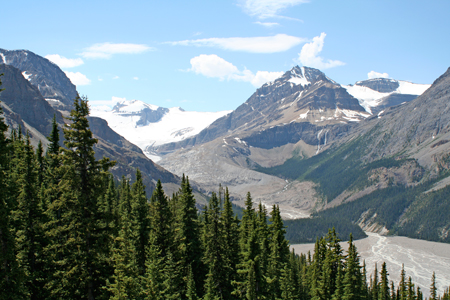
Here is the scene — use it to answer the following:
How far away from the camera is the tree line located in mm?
25672

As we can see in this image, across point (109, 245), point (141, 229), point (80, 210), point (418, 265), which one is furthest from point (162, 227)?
point (418, 265)

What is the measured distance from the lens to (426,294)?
133375mm

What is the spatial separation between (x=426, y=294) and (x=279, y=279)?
356 ft

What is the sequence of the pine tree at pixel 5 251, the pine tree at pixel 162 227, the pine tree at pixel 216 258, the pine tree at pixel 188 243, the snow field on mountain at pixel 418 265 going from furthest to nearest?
the snow field on mountain at pixel 418 265, the pine tree at pixel 188 243, the pine tree at pixel 216 258, the pine tree at pixel 162 227, the pine tree at pixel 5 251

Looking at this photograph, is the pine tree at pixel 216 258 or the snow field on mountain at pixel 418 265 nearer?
the pine tree at pixel 216 258

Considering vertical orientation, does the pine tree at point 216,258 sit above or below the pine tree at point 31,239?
below

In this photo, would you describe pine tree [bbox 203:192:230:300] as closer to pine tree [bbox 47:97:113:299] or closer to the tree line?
the tree line

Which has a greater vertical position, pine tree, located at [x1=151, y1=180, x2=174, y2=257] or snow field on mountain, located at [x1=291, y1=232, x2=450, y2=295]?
pine tree, located at [x1=151, y1=180, x2=174, y2=257]

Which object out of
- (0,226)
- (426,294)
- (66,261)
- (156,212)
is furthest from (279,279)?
(426,294)

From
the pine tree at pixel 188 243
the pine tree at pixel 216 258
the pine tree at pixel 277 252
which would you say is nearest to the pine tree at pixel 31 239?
the pine tree at pixel 188 243

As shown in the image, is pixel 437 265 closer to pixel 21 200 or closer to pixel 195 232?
pixel 195 232

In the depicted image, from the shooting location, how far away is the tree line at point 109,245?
84.2ft

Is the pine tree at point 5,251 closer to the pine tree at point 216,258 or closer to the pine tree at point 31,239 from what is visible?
the pine tree at point 31,239

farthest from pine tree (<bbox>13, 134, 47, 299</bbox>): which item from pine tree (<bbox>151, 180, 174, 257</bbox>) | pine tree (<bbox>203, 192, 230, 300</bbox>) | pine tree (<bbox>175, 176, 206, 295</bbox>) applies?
pine tree (<bbox>203, 192, 230, 300</bbox>)
